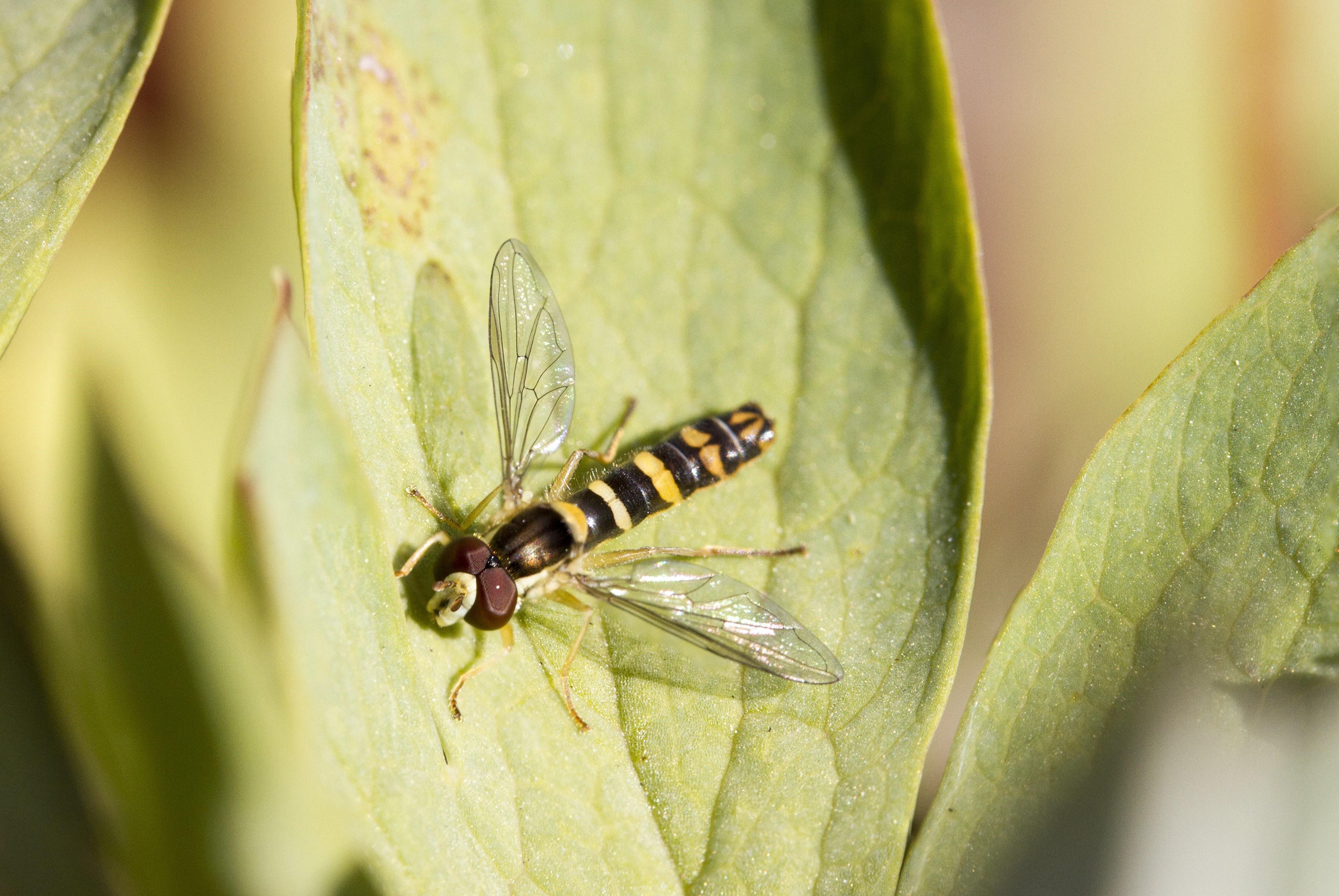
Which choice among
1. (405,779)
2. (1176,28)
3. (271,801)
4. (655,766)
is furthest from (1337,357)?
(1176,28)

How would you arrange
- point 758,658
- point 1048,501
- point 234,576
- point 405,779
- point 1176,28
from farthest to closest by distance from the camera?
point 1176,28 → point 1048,501 → point 758,658 → point 405,779 → point 234,576

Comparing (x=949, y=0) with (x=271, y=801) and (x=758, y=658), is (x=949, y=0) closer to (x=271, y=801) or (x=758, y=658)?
(x=758, y=658)

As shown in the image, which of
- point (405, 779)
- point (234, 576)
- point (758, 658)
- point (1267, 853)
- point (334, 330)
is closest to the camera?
point (234, 576)

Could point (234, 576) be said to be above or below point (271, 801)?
above

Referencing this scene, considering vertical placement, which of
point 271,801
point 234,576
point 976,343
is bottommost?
point 271,801

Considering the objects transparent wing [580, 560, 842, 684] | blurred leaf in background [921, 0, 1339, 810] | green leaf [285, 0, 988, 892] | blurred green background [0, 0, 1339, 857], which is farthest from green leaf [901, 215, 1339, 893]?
blurred leaf in background [921, 0, 1339, 810]

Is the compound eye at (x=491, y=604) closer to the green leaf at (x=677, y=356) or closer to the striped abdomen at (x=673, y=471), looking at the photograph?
the green leaf at (x=677, y=356)

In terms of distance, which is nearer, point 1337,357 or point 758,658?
point 1337,357
